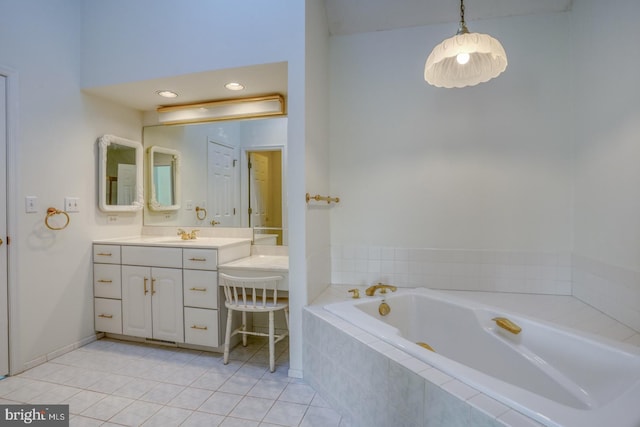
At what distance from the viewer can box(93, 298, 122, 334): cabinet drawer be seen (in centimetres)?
258

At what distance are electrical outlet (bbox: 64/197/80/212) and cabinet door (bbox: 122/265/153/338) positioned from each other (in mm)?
566

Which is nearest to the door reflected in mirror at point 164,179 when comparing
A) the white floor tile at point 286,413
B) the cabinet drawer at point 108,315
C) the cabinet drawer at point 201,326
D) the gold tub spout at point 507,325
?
the cabinet drawer at point 108,315

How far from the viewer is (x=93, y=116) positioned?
2643mm

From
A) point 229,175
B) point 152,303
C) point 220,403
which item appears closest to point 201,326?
point 152,303

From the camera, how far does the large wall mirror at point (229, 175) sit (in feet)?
8.90

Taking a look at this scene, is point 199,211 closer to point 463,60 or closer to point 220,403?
point 220,403

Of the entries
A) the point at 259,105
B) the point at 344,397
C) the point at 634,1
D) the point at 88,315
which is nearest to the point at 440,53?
the point at 634,1

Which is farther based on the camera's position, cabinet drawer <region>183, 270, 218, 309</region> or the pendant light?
cabinet drawer <region>183, 270, 218, 309</region>

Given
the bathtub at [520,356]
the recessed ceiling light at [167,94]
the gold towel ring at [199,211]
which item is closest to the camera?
the bathtub at [520,356]

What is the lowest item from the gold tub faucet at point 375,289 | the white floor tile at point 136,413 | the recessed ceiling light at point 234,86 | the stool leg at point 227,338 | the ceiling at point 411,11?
the white floor tile at point 136,413

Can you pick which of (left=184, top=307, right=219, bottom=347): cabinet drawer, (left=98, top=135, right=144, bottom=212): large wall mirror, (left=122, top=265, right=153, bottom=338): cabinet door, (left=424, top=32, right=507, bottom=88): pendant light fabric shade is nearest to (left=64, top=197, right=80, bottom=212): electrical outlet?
(left=98, top=135, right=144, bottom=212): large wall mirror

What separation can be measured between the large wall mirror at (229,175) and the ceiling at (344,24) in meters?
0.32

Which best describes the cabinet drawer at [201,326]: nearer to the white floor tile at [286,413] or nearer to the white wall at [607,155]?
the white floor tile at [286,413]

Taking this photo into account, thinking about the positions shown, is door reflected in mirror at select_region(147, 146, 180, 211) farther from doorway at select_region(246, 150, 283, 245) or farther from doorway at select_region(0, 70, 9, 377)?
doorway at select_region(0, 70, 9, 377)
